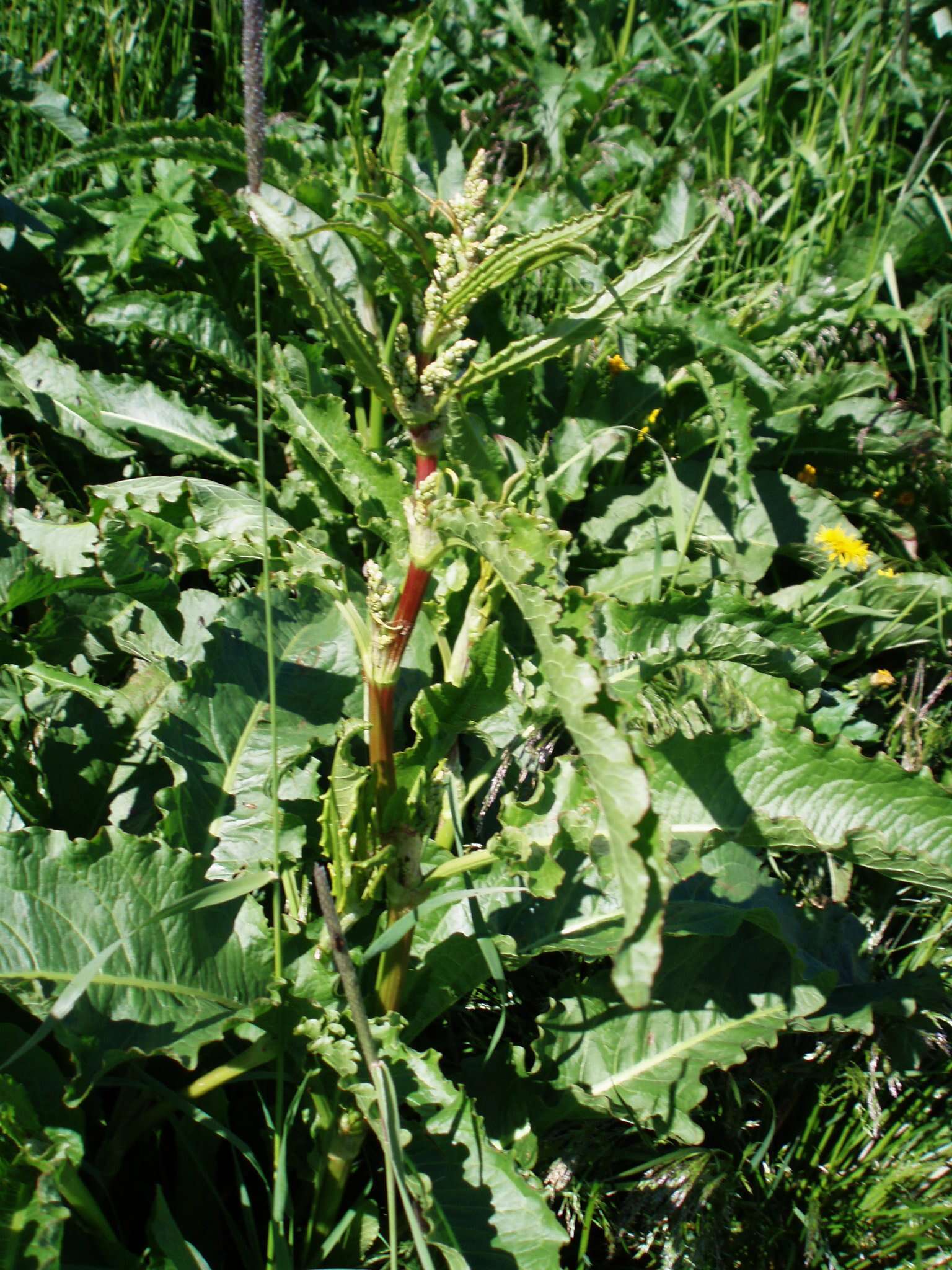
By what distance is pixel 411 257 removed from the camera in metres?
2.64

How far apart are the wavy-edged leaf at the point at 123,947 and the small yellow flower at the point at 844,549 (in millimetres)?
1693

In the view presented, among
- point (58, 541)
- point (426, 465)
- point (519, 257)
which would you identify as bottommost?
point (58, 541)

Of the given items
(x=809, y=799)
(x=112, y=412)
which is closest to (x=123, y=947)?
(x=809, y=799)

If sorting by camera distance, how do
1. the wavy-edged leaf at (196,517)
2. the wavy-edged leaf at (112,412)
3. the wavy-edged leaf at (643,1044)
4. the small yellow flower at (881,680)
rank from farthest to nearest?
the wavy-edged leaf at (112,412) < the small yellow flower at (881,680) < the wavy-edged leaf at (196,517) < the wavy-edged leaf at (643,1044)

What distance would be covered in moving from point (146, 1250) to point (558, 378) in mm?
2216

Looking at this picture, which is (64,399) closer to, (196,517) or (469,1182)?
(196,517)

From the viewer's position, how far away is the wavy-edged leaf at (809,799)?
1521 mm

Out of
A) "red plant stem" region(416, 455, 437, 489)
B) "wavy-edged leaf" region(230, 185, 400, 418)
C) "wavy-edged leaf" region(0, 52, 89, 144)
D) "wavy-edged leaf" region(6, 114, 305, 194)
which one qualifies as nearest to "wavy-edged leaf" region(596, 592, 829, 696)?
"red plant stem" region(416, 455, 437, 489)

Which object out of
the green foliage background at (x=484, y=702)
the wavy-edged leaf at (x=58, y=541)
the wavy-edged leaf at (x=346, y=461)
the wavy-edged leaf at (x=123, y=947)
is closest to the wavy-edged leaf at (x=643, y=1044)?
the green foliage background at (x=484, y=702)

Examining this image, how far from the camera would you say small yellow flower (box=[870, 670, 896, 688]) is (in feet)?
7.86

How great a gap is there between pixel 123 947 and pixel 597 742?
84 centimetres

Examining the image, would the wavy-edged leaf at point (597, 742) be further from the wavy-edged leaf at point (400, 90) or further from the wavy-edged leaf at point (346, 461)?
the wavy-edged leaf at point (400, 90)

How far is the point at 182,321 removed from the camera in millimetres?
2602

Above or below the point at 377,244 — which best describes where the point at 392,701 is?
below
